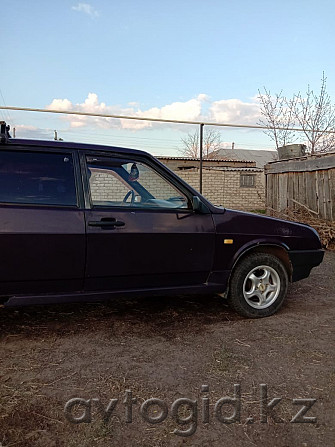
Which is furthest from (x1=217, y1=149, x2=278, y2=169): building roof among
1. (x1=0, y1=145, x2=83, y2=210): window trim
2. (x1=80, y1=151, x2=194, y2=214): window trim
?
(x1=0, y1=145, x2=83, y2=210): window trim

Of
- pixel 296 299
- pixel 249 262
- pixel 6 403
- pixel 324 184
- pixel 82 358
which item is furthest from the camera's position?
pixel 324 184

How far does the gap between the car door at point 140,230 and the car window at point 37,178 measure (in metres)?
0.17

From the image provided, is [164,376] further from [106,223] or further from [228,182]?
[228,182]

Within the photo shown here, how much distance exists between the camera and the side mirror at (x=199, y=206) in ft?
10.9

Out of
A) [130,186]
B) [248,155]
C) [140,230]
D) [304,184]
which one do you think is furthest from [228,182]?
[248,155]

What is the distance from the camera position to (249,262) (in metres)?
3.59

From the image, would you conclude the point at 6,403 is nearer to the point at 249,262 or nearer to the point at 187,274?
the point at 187,274

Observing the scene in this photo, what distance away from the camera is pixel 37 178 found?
9.66ft

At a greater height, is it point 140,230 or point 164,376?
point 140,230

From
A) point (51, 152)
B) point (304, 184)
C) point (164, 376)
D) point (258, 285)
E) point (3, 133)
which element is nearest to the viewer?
point (164, 376)

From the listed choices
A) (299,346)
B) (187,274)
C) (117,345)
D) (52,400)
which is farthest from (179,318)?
(52,400)

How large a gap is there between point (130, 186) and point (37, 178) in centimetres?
81

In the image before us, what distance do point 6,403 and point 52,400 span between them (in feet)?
0.84

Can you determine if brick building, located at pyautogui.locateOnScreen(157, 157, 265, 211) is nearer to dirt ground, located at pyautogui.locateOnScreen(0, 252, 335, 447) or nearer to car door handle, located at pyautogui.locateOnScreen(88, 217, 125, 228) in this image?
dirt ground, located at pyautogui.locateOnScreen(0, 252, 335, 447)
